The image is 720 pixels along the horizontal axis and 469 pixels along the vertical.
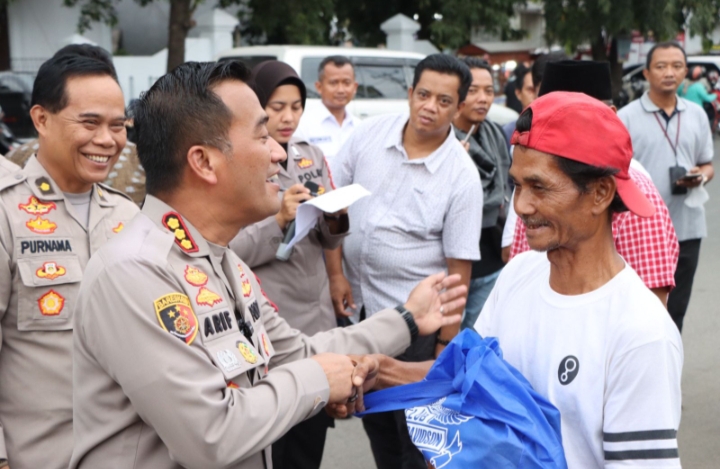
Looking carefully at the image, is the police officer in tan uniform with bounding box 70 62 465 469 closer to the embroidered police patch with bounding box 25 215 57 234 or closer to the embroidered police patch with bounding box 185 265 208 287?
the embroidered police patch with bounding box 185 265 208 287

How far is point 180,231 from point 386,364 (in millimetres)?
887

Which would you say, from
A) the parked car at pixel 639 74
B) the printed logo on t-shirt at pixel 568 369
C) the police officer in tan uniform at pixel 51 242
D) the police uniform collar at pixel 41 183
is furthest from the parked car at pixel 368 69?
the parked car at pixel 639 74

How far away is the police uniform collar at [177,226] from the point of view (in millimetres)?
2137

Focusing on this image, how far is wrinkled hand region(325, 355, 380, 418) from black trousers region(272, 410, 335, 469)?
3.69 feet

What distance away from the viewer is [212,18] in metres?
16.7

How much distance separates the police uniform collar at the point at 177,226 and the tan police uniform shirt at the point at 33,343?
703 mm

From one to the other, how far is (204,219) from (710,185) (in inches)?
505

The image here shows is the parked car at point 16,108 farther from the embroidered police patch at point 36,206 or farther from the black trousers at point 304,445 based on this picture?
the embroidered police patch at point 36,206

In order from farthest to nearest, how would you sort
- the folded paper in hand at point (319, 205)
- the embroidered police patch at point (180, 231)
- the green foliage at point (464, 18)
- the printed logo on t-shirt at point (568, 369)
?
1. the green foliage at point (464, 18)
2. the folded paper in hand at point (319, 205)
3. the embroidered police patch at point (180, 231)
4. the printed logo on t-shirt at point (568, 369)

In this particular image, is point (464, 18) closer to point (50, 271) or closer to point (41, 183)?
point (41, 183)

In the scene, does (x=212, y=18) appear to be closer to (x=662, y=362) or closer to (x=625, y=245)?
(x=625, y=245)

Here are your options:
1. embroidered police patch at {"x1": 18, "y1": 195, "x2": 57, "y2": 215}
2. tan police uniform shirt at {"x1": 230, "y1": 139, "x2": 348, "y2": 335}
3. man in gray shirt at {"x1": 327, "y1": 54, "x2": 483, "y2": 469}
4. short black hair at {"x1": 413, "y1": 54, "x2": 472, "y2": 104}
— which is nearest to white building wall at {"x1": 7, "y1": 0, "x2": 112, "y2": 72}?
short black hair at {"x1": 413, "y1": 54, "x2": 472, "y2": 104}

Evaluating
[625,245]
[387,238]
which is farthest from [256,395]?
[387,238]

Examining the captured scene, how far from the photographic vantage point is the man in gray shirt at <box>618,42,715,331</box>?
5.30 meters
